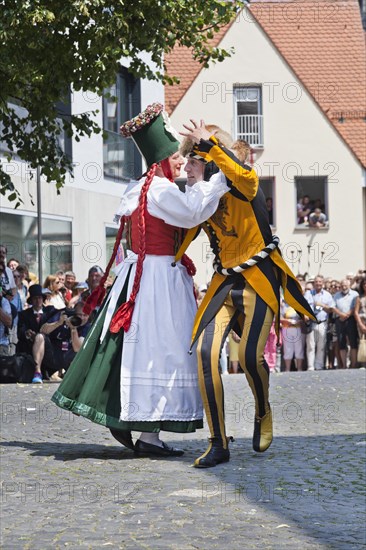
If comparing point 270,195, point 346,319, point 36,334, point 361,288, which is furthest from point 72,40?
point 270,195

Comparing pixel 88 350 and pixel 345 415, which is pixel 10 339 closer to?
pixel 345 415

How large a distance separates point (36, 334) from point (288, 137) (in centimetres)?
2416

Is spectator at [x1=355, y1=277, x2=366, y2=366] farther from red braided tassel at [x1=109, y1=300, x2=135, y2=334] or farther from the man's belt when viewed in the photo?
the man's belt

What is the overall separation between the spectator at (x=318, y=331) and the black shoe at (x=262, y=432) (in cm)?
1324

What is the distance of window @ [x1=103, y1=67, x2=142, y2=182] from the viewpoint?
27.1 meters

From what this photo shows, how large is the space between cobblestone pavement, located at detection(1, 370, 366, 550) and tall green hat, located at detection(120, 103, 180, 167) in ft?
6.68

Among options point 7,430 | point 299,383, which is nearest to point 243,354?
point 7,430

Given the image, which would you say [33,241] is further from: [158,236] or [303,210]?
[303,210]

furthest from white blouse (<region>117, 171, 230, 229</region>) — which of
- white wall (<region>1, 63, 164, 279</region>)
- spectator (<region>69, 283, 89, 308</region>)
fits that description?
white wall (<region>1, 63, 164, 279</region>)

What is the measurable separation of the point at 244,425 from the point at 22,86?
4.85m

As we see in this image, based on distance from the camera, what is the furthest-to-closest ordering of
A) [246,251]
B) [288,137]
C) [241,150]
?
[288,137], [246,251], [241,150]

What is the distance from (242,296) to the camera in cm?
827

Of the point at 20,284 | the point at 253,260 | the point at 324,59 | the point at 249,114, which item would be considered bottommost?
the point at 253,260

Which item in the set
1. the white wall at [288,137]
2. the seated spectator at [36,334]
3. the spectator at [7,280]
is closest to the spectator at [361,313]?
the seated spectator at [36,334]
